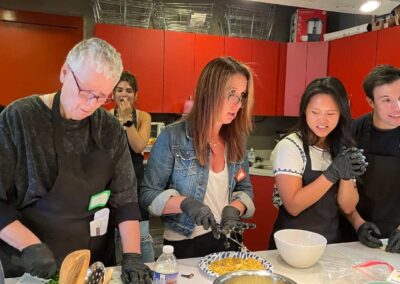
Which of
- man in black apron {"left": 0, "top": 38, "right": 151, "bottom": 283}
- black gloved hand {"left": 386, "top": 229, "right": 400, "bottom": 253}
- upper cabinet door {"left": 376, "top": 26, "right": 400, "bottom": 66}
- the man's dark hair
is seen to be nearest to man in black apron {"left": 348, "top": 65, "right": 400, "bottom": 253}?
the man's dark hair

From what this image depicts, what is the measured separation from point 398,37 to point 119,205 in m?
2.50

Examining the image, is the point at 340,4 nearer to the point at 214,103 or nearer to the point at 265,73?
the point at 265,73

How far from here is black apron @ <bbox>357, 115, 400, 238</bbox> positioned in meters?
1.64

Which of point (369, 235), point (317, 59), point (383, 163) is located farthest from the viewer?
point (317, 59)

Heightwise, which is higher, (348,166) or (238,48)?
(238,48)

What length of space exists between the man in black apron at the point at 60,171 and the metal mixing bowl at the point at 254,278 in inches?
9.4

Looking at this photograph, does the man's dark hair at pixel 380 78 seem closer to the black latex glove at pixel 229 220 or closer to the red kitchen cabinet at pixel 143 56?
the black latex glove at pixel 229 220

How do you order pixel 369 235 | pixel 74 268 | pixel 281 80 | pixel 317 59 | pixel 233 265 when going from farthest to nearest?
pixel 281 80, pixel 317 59, pixel 369 235, pixel 233 265, pixel 74 268

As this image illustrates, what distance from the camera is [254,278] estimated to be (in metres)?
1.06

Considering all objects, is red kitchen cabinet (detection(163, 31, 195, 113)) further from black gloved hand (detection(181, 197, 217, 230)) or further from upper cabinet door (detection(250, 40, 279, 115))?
black gloved hand (detection(181, 197, 217, 230))

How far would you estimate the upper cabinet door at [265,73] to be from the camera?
3852 millimetres

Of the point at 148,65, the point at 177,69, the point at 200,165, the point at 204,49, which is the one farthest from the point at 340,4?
the point at 200,165

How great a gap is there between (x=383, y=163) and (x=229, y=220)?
0.79m

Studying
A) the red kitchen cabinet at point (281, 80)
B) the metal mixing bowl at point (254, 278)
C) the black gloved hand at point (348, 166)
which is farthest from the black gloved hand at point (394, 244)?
the red kitchen cabinet at point (281, 80)
